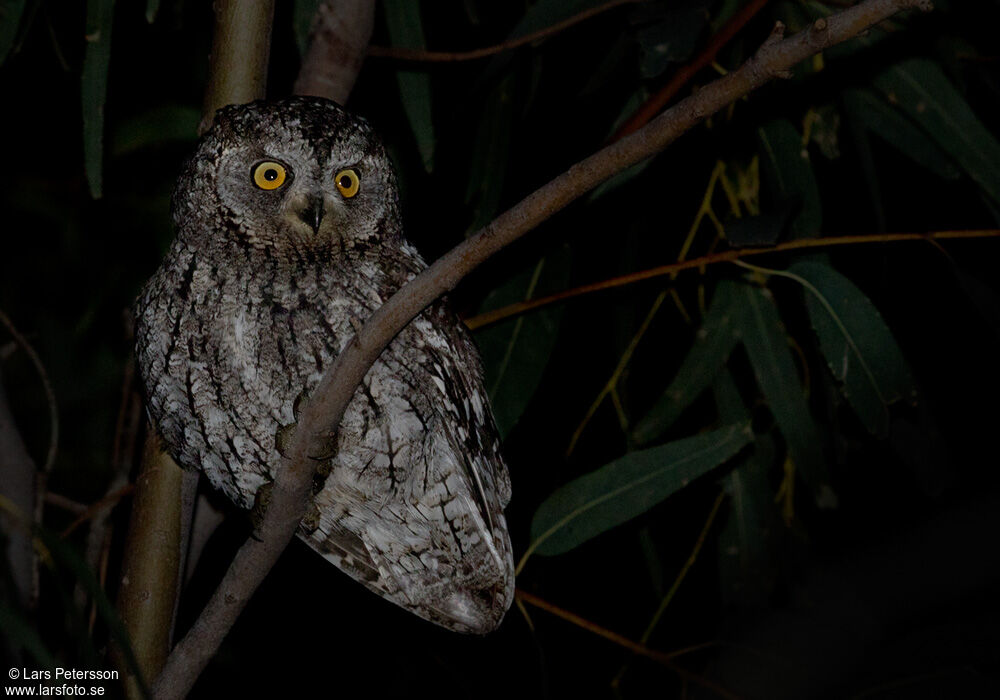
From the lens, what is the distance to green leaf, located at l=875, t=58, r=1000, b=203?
6.93ft


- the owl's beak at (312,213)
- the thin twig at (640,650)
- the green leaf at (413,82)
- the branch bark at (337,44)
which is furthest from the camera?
the branch bark at (337,44)

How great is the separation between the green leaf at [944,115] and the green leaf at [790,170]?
0.80 ft

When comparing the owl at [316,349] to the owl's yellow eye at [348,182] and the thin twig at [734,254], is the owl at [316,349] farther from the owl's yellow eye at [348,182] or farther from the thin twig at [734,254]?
the thin twig at [734,254]

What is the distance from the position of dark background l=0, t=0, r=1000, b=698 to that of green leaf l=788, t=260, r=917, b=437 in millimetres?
123

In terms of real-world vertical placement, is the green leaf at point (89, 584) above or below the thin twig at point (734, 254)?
below

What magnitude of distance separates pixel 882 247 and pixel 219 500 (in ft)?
5.39

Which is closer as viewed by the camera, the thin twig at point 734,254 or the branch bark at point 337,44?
the thin twig at point 734,254

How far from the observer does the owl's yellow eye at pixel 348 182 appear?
1850 mm

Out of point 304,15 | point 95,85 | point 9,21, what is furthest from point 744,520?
point 9,21

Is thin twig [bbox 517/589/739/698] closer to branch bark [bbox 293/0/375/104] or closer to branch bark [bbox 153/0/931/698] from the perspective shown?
branch bark [bbox 153/0/931/698]

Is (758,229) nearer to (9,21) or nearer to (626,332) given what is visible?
(626,332)

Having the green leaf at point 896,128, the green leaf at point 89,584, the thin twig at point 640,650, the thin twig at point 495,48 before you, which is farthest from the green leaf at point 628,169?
the green leaf at point 89,584

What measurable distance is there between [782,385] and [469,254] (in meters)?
1.16

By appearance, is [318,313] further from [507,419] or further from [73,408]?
[73,408]
